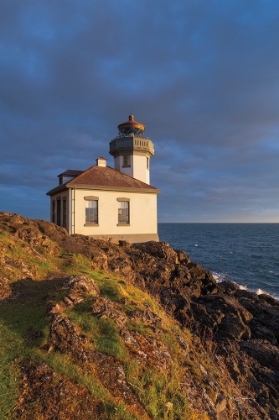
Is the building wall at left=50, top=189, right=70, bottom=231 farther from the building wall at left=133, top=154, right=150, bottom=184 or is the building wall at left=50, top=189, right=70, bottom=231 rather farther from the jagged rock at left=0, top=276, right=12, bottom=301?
the jagged rock at left=0, top=276, right=12, bottom=301

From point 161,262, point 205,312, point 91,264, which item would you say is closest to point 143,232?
point 161,262

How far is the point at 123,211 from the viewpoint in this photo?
2303 centimetres

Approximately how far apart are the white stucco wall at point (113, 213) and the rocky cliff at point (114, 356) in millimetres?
10677

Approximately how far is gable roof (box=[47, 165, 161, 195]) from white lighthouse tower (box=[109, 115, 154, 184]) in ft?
6.48

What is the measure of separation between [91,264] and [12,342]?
7526 mm

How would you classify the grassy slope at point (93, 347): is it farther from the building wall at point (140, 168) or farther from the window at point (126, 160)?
the window at point (126, 160)

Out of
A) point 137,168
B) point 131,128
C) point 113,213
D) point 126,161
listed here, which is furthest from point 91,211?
point 131,128

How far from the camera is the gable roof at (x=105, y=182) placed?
845 inches

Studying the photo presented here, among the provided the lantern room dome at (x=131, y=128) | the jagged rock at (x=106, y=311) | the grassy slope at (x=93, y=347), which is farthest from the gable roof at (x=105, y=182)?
the jagged rock at (x=106, y=311)

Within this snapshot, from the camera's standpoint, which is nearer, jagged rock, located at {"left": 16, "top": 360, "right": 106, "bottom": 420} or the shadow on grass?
jagged rock, located at {"left": 16, "top": 360, "right": 106, "bottom": 420}

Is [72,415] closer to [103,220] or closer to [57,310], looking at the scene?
[57,310]

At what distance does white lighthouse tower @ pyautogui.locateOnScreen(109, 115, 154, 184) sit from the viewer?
2667 cm

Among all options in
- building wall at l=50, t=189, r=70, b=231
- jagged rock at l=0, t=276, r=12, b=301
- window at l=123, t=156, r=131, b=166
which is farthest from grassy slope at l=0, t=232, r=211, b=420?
window at l=123, t=156, r=131, b=166

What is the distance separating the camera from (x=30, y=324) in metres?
5.81
